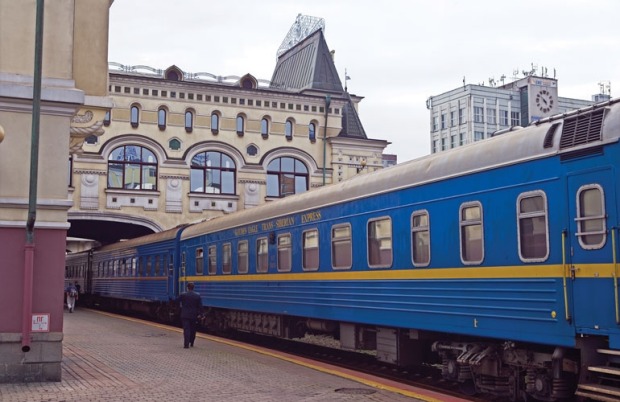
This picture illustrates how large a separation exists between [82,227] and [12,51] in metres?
30.0

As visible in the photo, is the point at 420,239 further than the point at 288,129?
No

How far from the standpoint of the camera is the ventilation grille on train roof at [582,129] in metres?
8.69

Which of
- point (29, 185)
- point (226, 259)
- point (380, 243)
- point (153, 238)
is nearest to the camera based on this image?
point (29, 185)

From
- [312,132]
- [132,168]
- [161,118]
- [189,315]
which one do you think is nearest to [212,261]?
[189,315]

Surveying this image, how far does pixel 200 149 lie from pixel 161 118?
2.25 metres

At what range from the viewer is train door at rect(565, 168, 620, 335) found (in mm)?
8211

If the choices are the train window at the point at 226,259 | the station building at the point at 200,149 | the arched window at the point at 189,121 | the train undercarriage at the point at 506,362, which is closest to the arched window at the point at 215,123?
the station building at the point at 200,149

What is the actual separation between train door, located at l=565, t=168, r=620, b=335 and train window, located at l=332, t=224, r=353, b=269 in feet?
18.0

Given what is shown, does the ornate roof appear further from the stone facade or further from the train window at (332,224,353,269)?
the stone facade

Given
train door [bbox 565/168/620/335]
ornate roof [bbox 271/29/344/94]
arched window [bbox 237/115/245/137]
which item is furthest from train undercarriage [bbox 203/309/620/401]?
ornate roof [bbox 271/29/344/94]

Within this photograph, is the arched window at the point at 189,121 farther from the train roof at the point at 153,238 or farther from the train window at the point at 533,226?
the train window at the point at 533,226

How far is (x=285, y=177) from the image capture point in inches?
1516

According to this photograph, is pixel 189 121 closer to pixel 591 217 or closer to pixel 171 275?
pixel 171 275

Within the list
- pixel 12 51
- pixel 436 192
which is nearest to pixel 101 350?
pixel 12 51
